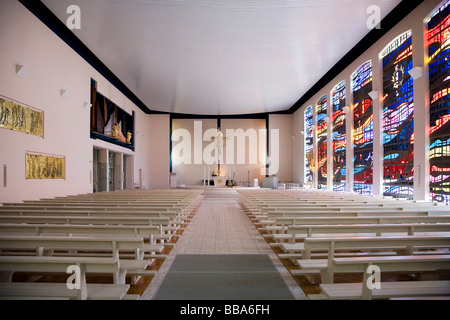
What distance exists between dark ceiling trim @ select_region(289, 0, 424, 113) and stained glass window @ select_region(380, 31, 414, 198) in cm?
43

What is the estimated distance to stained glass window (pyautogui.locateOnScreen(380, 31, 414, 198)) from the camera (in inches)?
295

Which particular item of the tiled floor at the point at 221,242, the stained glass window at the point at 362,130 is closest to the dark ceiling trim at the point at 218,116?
the stained glass window at the point at 362,130

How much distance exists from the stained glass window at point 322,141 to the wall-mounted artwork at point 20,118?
10449mm

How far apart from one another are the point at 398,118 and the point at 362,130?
1.91m

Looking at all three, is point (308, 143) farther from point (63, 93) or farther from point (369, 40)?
point (63, 93)

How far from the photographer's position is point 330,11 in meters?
6.97

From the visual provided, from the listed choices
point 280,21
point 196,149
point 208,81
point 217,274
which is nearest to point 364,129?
point 280,21

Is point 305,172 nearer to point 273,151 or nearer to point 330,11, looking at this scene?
point 273,151

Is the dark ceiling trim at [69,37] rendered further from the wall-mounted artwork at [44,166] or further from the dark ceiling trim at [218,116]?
the dark ceiling trim at [218,116]

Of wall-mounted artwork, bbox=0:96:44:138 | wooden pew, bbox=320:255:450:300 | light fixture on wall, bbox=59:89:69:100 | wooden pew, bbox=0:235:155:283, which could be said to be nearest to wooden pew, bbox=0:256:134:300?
wooden pew, bbox=0:235:155:283

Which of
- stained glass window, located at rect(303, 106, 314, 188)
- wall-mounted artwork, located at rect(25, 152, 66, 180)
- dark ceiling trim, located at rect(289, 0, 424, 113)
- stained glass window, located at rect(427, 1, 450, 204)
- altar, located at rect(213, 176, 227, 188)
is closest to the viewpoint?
stained glass window, located at rect(427, 1, 450, 204)

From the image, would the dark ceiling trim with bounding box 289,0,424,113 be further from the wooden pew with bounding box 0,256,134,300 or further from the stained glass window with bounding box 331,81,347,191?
the wooden pew with bounding box 0,256,134,300

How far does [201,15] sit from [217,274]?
610 cm

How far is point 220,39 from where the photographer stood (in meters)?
8.41
